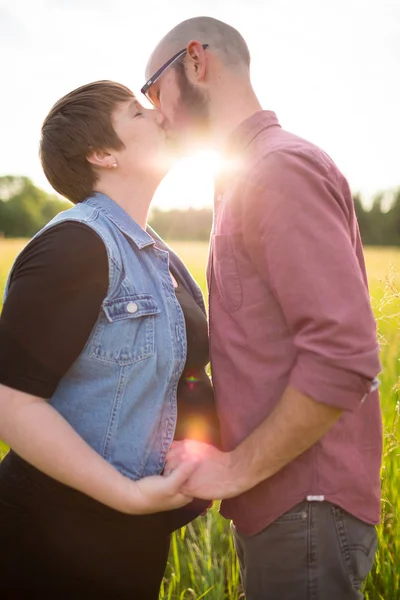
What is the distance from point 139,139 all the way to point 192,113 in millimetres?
320

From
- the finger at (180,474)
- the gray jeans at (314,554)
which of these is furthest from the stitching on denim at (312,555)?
the finger at (180,474)

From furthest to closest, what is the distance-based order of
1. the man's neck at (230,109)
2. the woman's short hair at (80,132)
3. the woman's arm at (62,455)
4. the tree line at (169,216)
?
the tree line at (169,216)
the woman's short hair at (80,132)
the man's neck at (230,109)
the woman's arm at (62,455)

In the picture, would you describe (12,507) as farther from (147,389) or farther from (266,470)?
(266,470)

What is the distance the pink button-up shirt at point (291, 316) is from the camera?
1316 mm

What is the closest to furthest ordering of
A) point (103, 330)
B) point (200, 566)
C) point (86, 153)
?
point (103, 330), point (86, 153), point (200, 566)

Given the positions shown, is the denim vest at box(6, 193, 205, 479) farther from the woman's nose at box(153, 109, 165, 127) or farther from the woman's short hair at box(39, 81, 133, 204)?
the woman's nose at box(153, 109, 165, 127)

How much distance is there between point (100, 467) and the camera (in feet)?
5.11

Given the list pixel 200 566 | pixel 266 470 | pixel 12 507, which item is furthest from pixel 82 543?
pixel 200 566

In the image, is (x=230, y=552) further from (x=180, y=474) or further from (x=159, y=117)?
(x=159, y=117)

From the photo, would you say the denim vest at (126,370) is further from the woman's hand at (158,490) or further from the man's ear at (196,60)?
the man's ear at (196,60)

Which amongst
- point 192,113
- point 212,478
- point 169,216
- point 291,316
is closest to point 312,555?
point 212,478

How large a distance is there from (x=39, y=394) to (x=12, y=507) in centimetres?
47

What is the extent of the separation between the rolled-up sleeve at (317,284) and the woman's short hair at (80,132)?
953 millimetres

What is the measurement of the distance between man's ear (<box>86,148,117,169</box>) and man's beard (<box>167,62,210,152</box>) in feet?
0.92
